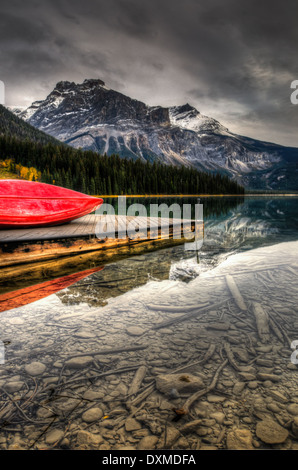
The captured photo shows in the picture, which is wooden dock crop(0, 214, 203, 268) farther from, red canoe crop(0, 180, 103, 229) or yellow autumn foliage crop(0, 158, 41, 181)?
yellow autumn foliage crop(0, 158, 41, 181)

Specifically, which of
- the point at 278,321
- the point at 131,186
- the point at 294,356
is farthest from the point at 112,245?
the point at 131,186

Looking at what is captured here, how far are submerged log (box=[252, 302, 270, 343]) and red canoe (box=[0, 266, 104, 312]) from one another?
358 centimetres

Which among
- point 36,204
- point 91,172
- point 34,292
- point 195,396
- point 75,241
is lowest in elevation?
point 195,396

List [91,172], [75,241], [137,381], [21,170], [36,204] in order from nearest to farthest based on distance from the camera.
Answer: [137,381]
[75,241]
[36,204]
[21,170]
[91,172]

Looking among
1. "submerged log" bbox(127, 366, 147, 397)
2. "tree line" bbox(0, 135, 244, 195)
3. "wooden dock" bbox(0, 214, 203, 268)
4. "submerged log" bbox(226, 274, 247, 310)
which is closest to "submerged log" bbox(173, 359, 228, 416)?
"submerged log" bbox(127, 366, 147, 397)

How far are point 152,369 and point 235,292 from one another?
2718 mm

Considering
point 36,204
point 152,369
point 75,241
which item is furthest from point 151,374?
point 36,204

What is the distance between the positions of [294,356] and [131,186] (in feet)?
220

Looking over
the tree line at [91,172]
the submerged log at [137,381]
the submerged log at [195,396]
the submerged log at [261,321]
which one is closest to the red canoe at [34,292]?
the submerged log at [137,381]

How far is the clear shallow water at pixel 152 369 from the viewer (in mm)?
1831

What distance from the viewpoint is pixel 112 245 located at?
316 inches

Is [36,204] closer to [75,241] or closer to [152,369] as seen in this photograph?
[75,241]

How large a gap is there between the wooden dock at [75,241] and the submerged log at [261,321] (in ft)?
15.2

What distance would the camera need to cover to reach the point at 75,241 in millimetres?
7289
